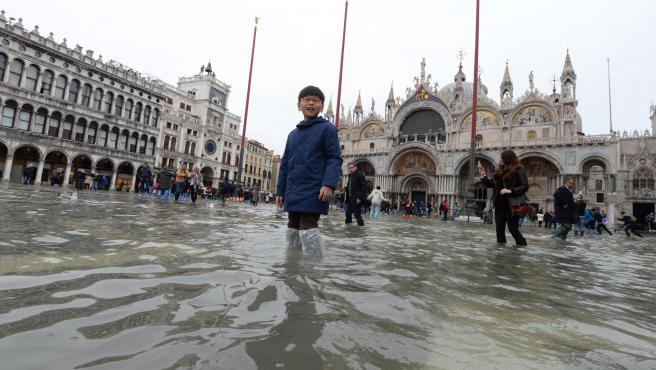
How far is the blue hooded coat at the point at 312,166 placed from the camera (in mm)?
3303

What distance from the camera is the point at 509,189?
5.75 meters

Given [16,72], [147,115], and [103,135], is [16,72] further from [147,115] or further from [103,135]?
[147,115]

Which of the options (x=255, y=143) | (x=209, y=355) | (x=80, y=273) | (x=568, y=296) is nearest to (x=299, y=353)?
(x=209, y=355)

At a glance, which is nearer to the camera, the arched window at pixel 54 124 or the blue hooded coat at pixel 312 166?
the blue hooded coat at pixel 312 166

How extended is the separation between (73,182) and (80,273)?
126 feet

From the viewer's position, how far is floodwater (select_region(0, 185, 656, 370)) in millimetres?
1159

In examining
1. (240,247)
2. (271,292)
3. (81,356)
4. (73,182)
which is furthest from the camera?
(73,182)

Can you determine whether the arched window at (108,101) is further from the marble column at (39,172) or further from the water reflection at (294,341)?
the water reflection at (294,341)

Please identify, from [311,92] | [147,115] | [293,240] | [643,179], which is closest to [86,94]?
[147,115]

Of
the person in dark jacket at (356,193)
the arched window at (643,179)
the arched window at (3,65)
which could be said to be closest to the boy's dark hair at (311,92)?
the person in dark jacket at (356,193)

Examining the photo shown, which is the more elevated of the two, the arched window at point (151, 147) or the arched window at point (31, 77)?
the arched window at point (31, 77)

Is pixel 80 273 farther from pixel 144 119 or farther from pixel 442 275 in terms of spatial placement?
pixel 144 119

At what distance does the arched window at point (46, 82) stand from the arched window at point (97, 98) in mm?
3823

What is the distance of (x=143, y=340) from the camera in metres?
1.21
